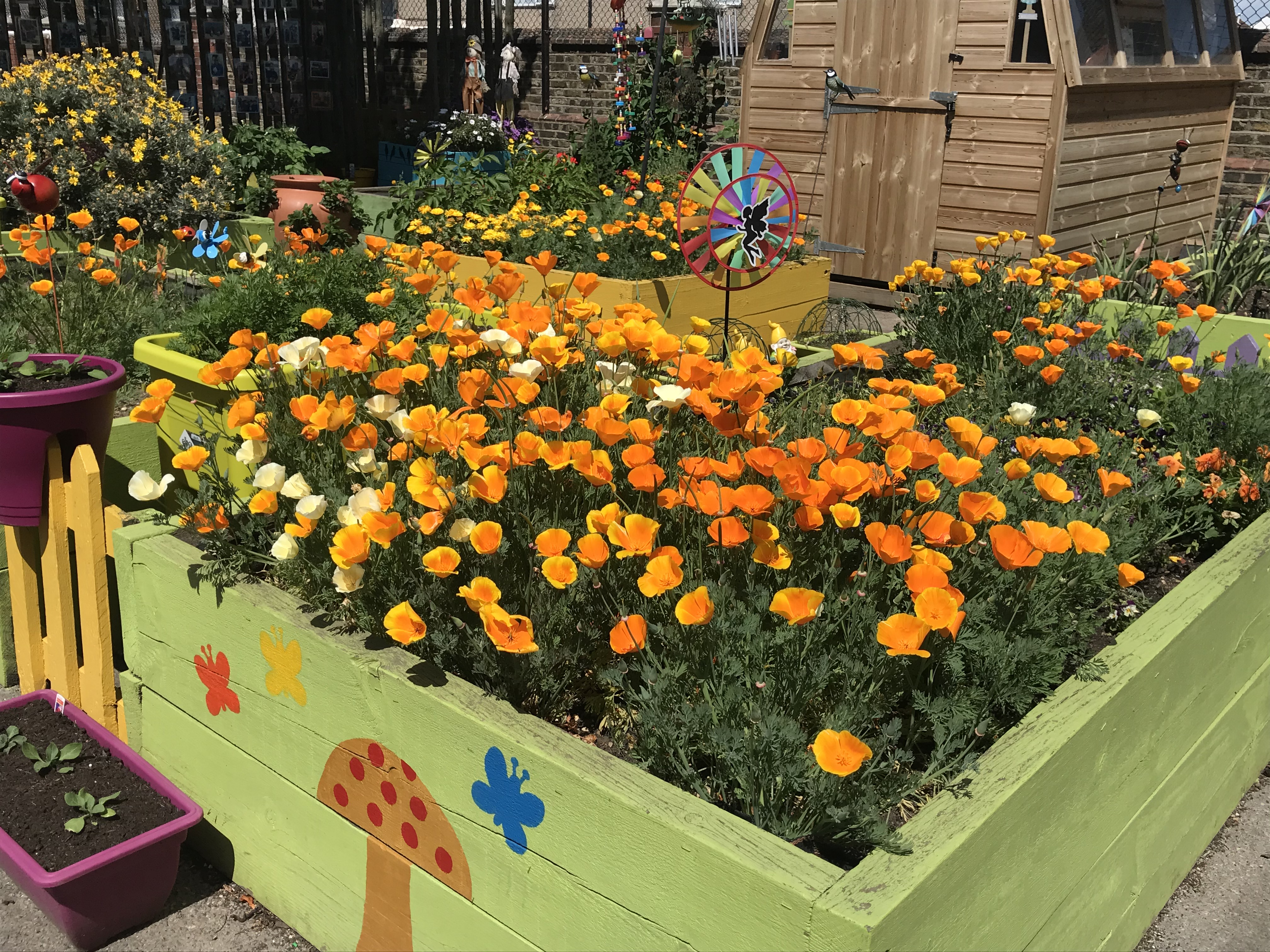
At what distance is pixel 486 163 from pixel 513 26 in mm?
4997

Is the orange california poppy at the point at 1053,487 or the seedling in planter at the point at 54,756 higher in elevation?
the orange california poppy at the point at 1053,487

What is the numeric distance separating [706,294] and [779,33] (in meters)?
3.23

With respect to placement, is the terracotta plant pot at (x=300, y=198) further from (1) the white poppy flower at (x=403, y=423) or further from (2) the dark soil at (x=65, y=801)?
(1) the white poppy flower at (x=403, y=423)

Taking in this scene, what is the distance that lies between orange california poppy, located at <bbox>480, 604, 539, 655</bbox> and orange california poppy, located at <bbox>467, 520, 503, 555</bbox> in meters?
0.12

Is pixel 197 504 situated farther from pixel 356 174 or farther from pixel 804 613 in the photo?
pixel 356 174

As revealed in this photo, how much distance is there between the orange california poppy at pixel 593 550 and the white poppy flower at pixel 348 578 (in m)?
0.42

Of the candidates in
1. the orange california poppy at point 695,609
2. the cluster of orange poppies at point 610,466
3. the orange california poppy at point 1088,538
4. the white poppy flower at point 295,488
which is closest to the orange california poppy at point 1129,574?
the cluster of orange poppies at point 610,466

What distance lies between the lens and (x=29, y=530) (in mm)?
2588

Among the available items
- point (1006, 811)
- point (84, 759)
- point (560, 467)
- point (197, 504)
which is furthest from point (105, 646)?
point (1006, 811)

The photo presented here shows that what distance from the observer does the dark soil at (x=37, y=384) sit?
252 centimetres

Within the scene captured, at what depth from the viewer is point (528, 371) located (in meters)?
1.93

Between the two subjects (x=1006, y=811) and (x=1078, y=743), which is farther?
(x=1078, y=743)

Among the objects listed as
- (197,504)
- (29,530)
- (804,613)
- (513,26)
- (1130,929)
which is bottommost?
(1130,929)

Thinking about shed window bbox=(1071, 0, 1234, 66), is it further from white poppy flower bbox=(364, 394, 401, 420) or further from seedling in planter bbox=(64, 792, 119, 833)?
seedling in planter bbox=(64, 792, 119, 833)
